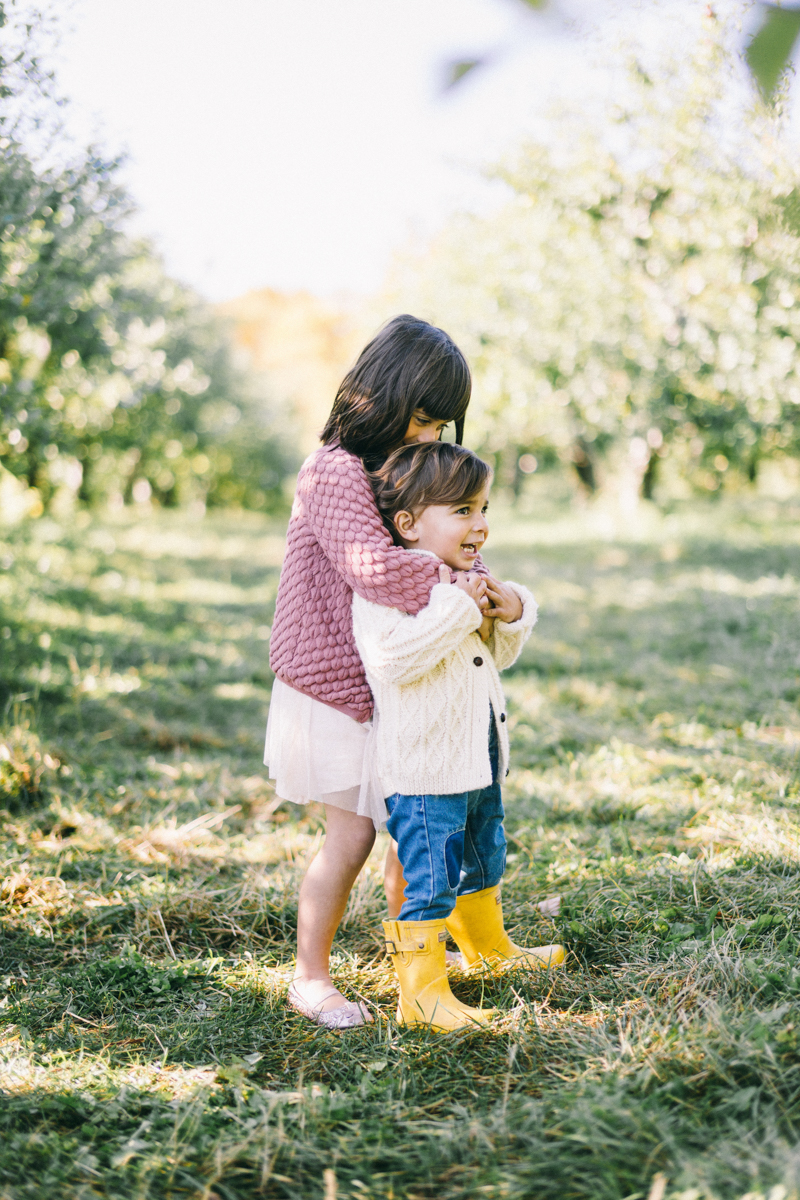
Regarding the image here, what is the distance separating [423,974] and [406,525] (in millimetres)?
1044

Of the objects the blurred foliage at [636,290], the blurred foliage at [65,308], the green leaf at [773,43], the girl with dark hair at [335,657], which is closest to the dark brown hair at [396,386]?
the girl with dark hair at [335,657]

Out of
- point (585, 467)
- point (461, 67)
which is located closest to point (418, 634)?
point (461, 67)

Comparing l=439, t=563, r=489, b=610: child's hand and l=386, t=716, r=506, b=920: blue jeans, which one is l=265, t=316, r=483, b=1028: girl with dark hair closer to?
l=386, t=716, r=506, b=920: blue jeans

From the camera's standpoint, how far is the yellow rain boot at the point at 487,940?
2.23 metres

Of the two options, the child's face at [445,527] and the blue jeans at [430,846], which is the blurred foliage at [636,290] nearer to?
the child's face at [445,527]

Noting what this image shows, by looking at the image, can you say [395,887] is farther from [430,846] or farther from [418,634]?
[418,634]

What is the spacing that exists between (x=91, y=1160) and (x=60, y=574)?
7.12m

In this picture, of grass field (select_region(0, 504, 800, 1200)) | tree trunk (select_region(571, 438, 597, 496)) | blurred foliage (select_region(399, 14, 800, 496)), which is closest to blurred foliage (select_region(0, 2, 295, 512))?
grass field (select_region(0, 504, 800, 1200))

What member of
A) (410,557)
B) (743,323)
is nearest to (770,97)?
(410,557)

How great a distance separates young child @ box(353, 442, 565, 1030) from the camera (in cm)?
198

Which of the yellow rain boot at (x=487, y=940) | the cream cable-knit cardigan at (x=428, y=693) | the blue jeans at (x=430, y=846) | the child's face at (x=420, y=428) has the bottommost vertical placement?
the yellow rain boot at (x=487, y=940)

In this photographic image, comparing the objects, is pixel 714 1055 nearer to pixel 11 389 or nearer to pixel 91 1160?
pixel 91 1160

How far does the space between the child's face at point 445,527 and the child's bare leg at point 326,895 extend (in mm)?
685

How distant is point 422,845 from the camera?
202 cm
